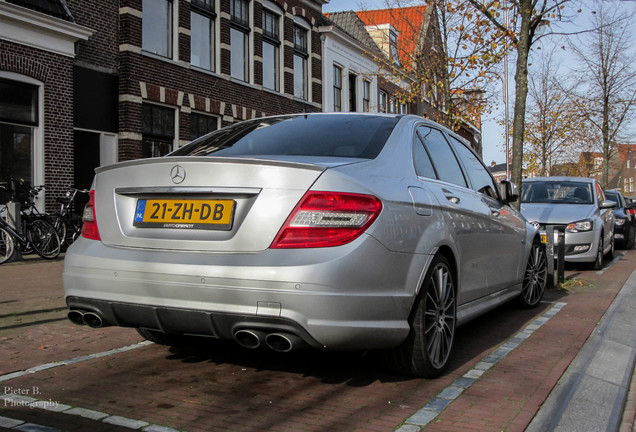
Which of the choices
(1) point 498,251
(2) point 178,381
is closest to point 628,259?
(1) point 498,251

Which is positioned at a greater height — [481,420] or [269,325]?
[269,325]

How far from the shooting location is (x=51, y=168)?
13484mm

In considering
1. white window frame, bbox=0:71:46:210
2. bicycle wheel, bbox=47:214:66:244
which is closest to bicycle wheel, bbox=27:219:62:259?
bicycle wheel, bbox=47:214:66:244

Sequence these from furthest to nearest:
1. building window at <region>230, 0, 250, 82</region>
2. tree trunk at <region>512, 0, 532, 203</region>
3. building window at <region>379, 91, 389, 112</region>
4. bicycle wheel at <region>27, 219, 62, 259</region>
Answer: building window at <region>379, 91, 389, 112</region>
building window at <region>230, 0, 250, 82</region>
bicycle wheel at <region>27, 219, 62, 259</region>
tree trunk at <region>512, 0, 532, 203</region>

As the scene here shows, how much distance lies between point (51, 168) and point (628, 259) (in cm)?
1222

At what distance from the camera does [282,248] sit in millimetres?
3209

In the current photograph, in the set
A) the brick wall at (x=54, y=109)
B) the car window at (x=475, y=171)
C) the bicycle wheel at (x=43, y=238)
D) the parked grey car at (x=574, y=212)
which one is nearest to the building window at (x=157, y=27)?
the brick wall at (x=54, y=109)

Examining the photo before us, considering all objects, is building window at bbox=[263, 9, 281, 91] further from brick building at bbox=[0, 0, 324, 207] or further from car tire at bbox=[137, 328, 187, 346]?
car tire at bbox=[137, 328, 187, 346]

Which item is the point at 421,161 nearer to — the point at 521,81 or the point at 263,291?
the point at 263,291

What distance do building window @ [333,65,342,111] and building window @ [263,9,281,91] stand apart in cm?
511

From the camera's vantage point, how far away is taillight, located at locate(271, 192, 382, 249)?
3.21 meters

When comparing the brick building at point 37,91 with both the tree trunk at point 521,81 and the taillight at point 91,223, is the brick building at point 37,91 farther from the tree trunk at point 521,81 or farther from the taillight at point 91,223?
the taillight at point 91,223

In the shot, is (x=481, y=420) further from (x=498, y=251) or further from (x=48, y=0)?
(x=48, y=0)

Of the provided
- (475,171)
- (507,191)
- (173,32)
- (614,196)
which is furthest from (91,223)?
(614,196)
